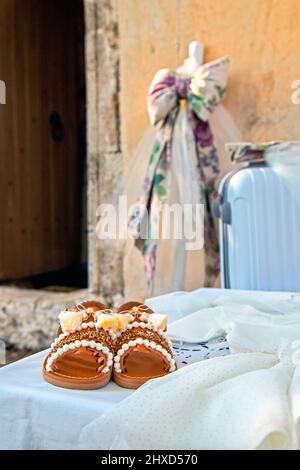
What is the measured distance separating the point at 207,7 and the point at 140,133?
65cm

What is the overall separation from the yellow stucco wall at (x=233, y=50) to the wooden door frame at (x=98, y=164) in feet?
0.23

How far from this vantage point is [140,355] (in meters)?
0.92

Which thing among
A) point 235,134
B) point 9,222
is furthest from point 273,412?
point 9,222

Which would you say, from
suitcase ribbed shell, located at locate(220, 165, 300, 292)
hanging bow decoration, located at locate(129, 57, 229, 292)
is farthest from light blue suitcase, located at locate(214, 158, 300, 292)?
hanging bow decoration, located at locate(129, 57, 229, 292)

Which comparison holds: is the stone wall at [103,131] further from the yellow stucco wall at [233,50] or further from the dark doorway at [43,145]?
the dark doorway at [43,145]

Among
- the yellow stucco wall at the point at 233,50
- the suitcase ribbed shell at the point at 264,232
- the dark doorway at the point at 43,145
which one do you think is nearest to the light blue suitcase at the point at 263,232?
the suitcase ribbed shell at the point at 264,232

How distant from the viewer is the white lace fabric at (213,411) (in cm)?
69

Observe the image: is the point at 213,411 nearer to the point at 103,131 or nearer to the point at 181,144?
the point at 181,144

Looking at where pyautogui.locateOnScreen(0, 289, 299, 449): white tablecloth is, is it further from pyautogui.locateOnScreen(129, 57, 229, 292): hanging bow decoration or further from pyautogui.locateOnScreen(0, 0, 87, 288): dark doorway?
pyautogui.locateOnScreen(0, 0, 87, 288): dark doorway

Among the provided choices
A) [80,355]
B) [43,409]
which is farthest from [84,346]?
[43,409]

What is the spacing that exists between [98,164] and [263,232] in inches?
45.3

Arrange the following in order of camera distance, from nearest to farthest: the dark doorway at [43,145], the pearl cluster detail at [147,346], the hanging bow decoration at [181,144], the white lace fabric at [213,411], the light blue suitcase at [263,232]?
the white lace fabric at [213,411] < the pearl cluster detail at [147,346] < the light blue suitcase at [263,232] < the hanging bow decoration at [181,144] < the dark doorway at [43,145]

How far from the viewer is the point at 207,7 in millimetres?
2436

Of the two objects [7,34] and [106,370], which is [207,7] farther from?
[106,370]
